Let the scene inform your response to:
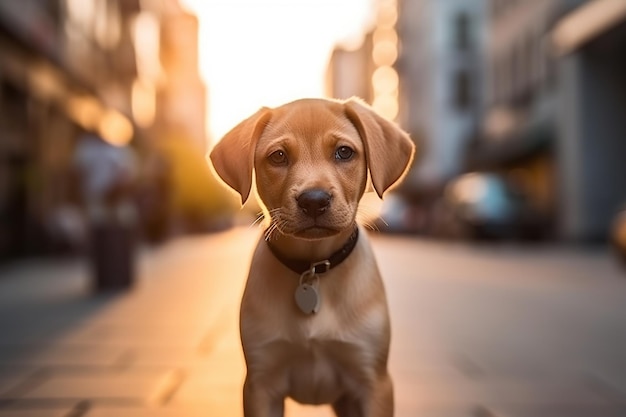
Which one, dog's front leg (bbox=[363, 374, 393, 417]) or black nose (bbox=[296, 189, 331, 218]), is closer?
black nose (bbox=[296, 189, 331, 218])

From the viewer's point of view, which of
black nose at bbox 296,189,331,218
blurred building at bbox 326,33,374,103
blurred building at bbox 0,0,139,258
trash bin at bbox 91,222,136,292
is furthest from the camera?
blurred building at bbox 326,33,374,103

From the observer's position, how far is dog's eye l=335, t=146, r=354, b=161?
355cm

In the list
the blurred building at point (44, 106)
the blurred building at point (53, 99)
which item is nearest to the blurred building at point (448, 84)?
the blurred building at point (53, 99)

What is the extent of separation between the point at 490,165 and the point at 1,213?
85.6 feet

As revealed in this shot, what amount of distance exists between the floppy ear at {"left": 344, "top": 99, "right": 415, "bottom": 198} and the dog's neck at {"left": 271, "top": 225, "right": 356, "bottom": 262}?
22 centimetres

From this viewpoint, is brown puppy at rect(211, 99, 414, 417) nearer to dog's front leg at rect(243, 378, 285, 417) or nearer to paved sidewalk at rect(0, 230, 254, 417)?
dog's front leg at rect(243, 378, 285, 417)

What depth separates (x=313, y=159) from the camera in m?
3.50

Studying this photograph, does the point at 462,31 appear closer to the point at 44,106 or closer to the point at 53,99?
the point at 53,99

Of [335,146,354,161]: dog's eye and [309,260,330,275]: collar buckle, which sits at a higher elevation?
[335,146,354,161]: dog's eye

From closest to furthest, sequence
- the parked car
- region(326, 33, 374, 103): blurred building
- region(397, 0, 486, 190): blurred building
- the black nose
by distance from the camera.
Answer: the black nose < the parked car < region(397, 0, 486, 190): blurred building < region(326, 33, 374, 103): blurred building

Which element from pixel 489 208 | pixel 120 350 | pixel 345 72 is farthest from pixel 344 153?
pixel 345 72

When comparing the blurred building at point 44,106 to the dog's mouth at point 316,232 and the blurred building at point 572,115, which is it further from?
the dog's mouth at point 316,232

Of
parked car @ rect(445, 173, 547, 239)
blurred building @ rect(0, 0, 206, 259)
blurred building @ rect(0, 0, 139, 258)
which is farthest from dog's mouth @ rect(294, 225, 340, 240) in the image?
parked car @ rect(445, 173, 547, 239)

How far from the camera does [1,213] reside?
1748 cm
